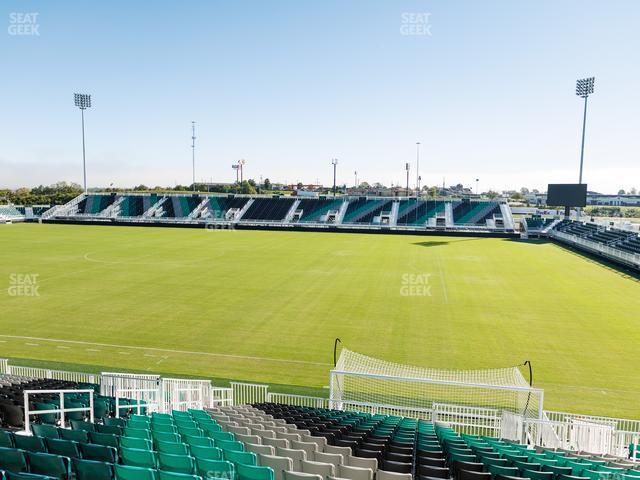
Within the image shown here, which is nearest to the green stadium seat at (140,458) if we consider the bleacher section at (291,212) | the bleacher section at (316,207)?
the bleacher section at (291,212)

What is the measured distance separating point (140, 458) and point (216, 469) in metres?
1.08

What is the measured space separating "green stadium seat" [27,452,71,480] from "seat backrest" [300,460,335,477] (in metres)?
2.99

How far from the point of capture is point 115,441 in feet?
23.3

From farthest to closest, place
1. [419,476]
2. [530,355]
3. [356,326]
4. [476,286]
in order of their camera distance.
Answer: [476,286] < [356,326] < [530,355] < [419,476]

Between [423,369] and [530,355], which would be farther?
[530,355]

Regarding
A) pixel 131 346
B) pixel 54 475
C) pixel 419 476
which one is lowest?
pixel 131 346

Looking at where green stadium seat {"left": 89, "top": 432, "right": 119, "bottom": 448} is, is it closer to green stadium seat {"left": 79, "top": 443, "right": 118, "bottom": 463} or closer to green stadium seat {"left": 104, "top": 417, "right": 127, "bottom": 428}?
green stadium seat {"left": 79, "top": 443, "right": 118, "bottom": 463}

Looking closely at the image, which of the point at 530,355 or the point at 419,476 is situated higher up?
the point at 419,476

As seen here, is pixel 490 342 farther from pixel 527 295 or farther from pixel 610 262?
pixel 610 262

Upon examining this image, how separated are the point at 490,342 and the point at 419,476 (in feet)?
48.5

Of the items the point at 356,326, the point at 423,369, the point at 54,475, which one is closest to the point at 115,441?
the point at 54,475

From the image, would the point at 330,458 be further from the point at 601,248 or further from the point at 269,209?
the point at 269,209

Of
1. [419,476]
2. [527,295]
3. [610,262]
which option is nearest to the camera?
[419,476]

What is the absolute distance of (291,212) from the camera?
7919 cm
